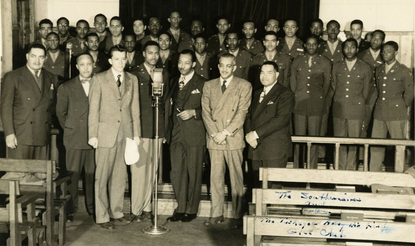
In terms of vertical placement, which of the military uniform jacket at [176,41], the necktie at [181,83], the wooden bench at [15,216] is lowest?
the wooden bench at [15,216]

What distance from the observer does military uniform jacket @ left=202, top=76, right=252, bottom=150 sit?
5.15 m

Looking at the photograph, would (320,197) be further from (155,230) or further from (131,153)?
(131,153)

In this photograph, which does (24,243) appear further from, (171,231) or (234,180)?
(234,180)

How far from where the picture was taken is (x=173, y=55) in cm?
631

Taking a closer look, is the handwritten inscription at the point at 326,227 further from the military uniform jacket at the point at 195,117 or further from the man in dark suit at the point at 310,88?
the man in dark suit at the point at 310,88

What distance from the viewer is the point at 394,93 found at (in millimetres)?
6312

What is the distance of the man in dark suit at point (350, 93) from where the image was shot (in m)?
6.33

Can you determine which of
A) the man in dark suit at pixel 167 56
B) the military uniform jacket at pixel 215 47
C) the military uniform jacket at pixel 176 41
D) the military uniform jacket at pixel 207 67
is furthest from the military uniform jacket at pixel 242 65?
the military uniform jacket at pixel 176 41

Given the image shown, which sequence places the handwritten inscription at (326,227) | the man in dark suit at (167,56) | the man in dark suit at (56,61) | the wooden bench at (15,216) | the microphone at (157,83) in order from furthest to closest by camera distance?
the man in dark suit at (56,61)
the man in dark suit at (167,56)
the microphone at (157,83)
the wooden bench at (15,216)
the handwritten inscription at (326,227)

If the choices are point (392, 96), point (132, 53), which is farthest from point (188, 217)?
point (392, 96)

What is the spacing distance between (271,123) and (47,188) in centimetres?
216

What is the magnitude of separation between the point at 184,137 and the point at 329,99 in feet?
7.41

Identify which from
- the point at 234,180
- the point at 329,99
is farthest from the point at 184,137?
the point at 329,99

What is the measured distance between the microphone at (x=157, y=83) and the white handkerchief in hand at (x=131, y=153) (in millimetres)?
554
